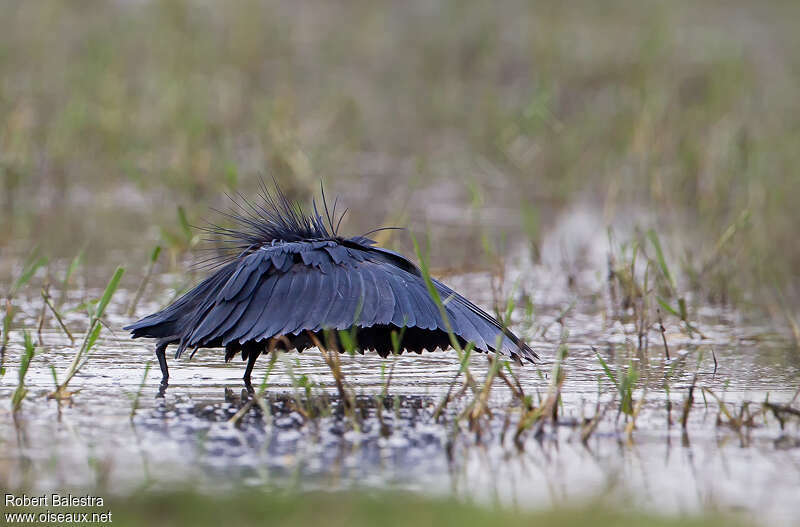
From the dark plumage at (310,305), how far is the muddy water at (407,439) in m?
0.19

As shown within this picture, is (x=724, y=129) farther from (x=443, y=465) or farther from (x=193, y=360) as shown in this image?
(x=443, y=465)

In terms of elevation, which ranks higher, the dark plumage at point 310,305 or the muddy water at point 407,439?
the dark plumage at point 310,305

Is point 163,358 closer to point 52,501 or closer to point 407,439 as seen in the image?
point 407,439

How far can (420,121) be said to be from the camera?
1193 centimetres

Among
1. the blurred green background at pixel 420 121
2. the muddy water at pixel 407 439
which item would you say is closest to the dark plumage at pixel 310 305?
the muddy water at pixel 407 439

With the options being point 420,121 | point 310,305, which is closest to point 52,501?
point 310,305

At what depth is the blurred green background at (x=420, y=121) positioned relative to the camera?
8016 millimetres

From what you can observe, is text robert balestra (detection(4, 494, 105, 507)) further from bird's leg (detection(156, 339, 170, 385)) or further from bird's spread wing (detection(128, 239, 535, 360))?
bird's leg (detection(156, 339, 170, 385))

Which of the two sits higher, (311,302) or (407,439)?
(311,302)

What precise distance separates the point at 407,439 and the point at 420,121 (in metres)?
8.44

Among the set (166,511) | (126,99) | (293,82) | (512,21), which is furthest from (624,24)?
(166,511)

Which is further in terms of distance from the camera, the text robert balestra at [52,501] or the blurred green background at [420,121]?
the blurred green background at [420,121]

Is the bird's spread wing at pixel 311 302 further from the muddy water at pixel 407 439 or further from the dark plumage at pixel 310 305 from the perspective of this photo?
the muddy water at pixel 407 439

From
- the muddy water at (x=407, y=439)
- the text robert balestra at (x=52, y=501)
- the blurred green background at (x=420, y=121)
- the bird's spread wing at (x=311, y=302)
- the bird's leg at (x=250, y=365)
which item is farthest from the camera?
the blurred green background at (x=420, y=121)
